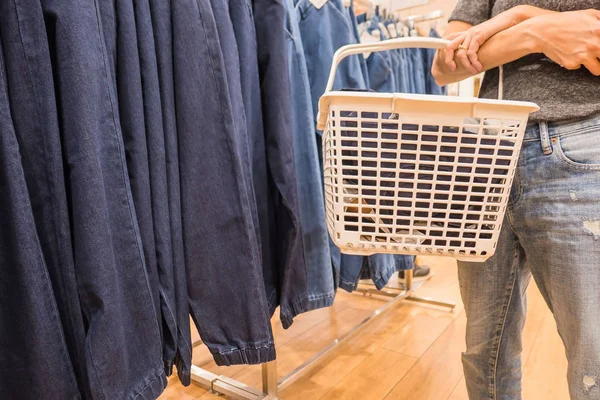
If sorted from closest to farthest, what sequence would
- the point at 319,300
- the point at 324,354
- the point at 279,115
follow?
the point at 279,115, the point at 319,300, the point at 324,354

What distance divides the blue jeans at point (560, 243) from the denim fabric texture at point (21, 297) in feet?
2.45

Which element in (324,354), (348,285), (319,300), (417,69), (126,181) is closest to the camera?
(126,181)

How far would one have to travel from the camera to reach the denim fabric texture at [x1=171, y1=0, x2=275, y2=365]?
2.44ft

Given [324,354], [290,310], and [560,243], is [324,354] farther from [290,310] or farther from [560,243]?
[560,243]

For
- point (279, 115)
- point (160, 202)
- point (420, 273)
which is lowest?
point (420, 273)

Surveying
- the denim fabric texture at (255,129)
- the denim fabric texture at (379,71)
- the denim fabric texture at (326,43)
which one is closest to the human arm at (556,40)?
the denim fabric texture at (255,129)

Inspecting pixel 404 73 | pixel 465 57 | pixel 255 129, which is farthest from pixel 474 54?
pixel 404 73

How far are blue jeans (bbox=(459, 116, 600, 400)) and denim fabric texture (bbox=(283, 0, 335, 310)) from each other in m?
0.41

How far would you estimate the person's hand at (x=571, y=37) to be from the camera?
569 mm

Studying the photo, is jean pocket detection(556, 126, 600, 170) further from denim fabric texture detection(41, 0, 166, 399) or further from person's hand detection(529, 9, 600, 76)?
denim fabric texture detection(41, 0, 166, 399)

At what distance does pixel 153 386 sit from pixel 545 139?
767 millimetres

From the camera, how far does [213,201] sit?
767 millimetres

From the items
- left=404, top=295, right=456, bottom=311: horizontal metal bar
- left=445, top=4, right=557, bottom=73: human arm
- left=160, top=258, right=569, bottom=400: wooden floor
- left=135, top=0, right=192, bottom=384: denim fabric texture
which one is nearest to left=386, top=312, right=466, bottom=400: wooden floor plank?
left=160, top=258, right=569, bottom=400: wooden floor

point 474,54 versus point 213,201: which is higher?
point 474,54
